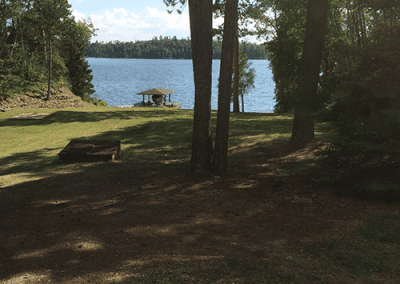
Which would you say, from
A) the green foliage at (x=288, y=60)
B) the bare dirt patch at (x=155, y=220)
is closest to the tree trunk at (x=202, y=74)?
the bare dirt patch at (x=155, y=220)

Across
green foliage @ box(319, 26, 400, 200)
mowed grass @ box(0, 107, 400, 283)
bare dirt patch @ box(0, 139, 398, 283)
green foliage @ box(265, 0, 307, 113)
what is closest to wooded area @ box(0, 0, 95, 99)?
mowed grass @ box(0, 107, 400, 283)

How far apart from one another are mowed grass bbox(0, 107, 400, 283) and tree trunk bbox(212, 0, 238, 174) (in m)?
1.74

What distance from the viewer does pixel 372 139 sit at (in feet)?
20.7

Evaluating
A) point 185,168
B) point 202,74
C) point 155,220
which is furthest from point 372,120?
point 185,168

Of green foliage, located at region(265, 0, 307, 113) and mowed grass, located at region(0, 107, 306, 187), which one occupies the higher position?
green foliage, located at region(265, 0, 307, 113)

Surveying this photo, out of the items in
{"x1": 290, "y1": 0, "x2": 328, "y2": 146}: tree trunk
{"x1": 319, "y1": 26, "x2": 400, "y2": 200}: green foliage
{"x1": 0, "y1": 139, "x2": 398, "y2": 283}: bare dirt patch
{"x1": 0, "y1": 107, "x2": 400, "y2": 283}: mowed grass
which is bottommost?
{"x1": 0, "y1": 139, "x2": 398, "y2": 283}: bare dirt patch

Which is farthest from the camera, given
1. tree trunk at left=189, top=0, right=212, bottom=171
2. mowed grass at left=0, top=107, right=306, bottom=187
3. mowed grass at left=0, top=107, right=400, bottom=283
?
mowed grass at left=0, top=107, right=306, bottom=187

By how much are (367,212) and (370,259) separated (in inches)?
72.3

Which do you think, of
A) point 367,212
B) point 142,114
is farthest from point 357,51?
point 142,114

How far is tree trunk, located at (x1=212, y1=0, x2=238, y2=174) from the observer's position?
325 inches

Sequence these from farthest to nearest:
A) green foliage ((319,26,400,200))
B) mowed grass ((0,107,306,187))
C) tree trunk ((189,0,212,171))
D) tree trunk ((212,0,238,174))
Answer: mowed grass ((0,107,306,187)), tree trunk ((189,0,212,171)), tree trunk ((212,0,238,174)), green foliage ((319,26,400,200))

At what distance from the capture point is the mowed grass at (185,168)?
4082mm

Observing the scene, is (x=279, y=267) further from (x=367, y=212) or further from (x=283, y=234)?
(x=367, y=212)

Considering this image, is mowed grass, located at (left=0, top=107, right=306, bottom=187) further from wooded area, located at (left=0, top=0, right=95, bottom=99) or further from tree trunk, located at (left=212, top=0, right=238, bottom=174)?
wooded area, located at (left=0, top=0, right=95, bottom=99)
